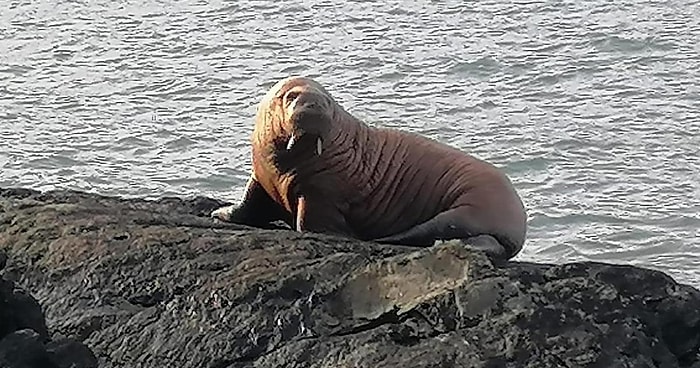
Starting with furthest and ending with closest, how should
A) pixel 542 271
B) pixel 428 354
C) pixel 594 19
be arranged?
pixel 594 19
pixel 542 271
pixel 428 354

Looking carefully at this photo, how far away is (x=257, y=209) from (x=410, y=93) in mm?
7968

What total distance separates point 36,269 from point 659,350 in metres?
2.12

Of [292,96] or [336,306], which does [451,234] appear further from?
[336,306]

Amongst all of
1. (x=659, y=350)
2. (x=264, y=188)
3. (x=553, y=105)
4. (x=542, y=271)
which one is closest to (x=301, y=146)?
(x=264, y=188)

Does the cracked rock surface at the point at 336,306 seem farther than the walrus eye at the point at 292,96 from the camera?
No

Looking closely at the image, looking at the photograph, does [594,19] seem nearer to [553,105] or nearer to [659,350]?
[553,105]

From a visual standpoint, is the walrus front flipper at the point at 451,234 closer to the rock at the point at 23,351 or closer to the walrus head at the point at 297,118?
the walrus head at the point at 297,118

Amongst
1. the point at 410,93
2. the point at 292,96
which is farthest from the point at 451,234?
the point at 410,93

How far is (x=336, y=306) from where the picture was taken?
4.53 metres

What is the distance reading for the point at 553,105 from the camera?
14.0 meters

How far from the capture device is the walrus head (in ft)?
20.9

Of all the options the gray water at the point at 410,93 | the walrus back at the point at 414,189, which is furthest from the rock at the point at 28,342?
the gray water at the point at 410,93

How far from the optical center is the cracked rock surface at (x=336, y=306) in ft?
13.9

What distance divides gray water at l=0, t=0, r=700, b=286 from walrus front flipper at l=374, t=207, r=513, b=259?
3.84 meters
